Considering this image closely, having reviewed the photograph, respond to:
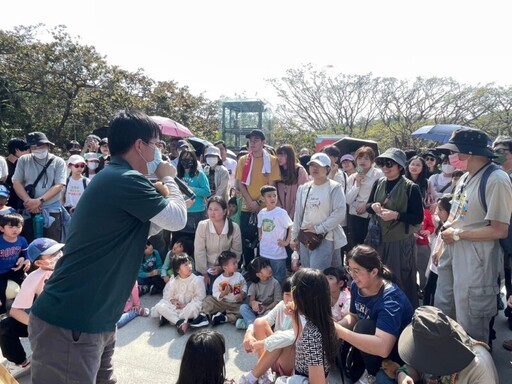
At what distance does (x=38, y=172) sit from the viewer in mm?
4734

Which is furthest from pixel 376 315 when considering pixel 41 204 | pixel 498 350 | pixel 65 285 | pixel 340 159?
pixel 41 204

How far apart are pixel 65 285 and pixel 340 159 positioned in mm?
4753


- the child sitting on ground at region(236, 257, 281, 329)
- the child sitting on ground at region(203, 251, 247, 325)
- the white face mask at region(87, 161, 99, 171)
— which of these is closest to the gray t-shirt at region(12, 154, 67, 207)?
the white face mask at region(87, 161, 99, 171)

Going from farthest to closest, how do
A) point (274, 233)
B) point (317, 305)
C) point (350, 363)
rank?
point (274, 233) < point (350, 363) < point (317, 305)

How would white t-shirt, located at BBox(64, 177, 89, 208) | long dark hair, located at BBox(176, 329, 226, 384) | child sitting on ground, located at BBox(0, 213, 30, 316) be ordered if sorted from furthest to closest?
white t-shirt, located at BBox(64, 177, 89, 208) → child sitting on ground, located at BBox(0, 213, 30, 316) → long dark hair, located at BBox(176, 329, 226, 384)

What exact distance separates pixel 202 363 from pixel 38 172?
3.78 meters

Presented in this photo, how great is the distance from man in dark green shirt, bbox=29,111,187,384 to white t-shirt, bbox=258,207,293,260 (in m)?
2.80

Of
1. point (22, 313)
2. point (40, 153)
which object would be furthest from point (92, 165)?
point (22, 313)

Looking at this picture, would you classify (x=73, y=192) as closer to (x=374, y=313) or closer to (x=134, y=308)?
(x=134, y=308)

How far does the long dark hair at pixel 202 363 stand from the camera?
200 centimetres

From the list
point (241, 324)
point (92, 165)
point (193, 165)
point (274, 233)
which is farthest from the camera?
point (92, 165)

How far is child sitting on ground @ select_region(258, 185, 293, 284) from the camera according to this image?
4539 millimetres

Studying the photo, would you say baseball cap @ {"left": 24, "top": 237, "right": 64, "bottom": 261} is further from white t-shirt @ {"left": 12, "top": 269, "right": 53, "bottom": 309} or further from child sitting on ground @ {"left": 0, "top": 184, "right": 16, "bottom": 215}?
child sitting on ground @ {"left": 0, "top": 184, "right": 16, "bottom": 215}

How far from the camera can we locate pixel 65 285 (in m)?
1.74
